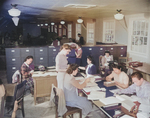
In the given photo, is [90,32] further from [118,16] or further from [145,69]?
[145,69]

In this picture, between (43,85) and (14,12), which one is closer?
(14,12)

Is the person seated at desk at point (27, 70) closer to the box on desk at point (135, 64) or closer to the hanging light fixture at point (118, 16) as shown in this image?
the hanging light fixture at point (118, 16)

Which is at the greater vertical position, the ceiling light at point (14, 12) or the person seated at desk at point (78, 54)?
the ceiling light at point (14, 12)

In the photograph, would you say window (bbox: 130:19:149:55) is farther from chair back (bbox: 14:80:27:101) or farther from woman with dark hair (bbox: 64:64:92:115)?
chair back (bbox: 14:80:27:101)

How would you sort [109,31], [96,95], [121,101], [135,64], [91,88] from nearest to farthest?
[121,101] → [96,95] → [91,88] → [109,31] → [135,64]

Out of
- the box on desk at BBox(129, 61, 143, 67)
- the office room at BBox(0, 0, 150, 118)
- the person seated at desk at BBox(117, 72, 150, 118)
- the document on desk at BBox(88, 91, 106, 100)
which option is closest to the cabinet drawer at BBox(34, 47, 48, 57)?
the office room at BBox(0, 0, 150, 118)

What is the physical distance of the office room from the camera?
250 centimetres

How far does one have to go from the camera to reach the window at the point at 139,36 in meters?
3.40

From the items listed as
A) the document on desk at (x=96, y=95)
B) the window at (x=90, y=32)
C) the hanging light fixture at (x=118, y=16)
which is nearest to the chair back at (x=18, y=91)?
the document on desk at (x=96, y=95)

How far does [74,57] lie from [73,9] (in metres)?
0.93

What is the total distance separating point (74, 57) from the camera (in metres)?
3.28

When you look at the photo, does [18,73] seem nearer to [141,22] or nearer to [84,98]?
[84,98]

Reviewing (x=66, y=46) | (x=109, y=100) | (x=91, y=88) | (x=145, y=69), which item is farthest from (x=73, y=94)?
(x=145, y=69)

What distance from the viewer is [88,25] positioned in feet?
10.5
